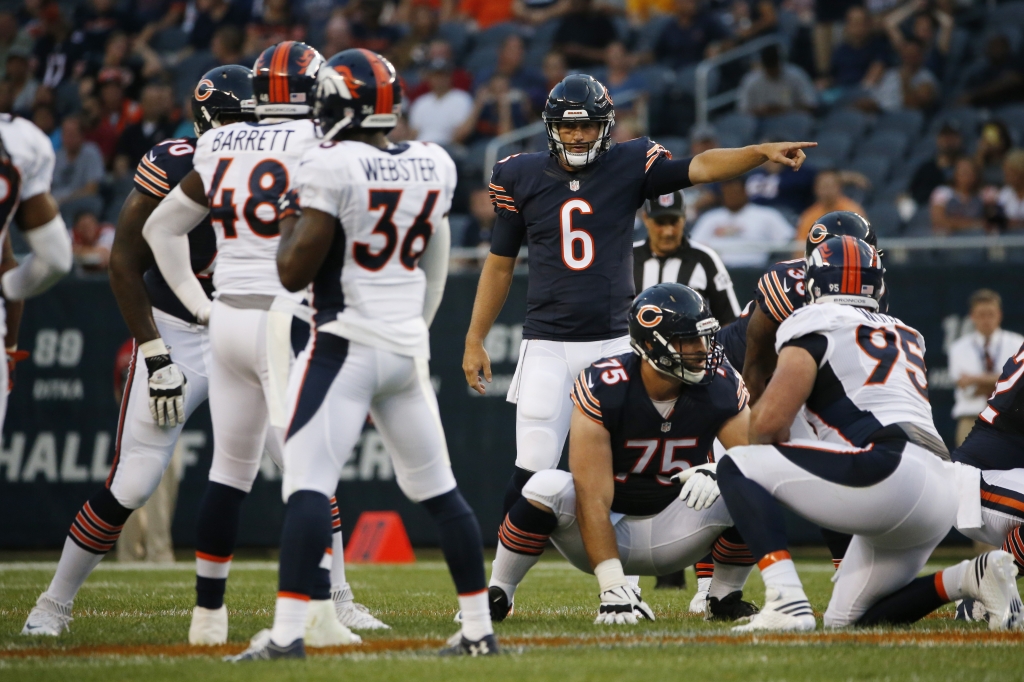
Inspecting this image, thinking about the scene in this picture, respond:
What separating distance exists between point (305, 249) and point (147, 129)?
413 inches

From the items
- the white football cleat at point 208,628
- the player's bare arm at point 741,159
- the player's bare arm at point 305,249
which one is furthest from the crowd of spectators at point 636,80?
the player's bare arm at point 305,249

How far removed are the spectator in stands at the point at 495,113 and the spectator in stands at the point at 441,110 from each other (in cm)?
12

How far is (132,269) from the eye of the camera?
5027 mm

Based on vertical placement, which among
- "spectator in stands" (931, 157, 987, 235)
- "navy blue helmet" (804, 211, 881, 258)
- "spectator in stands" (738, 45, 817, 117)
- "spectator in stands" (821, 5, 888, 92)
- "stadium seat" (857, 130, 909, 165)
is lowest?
"navy blue helmet" (804, 211, 881, 258)

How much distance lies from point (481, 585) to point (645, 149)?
2444 millimetres

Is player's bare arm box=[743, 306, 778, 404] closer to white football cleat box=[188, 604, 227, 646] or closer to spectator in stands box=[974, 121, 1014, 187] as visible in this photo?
white football cleat box=[188, 604, 227, 646]

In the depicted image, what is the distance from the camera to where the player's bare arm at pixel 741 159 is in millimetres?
5109

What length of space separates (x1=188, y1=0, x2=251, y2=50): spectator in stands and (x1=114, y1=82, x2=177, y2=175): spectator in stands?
1831 mm

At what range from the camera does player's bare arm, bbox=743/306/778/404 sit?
584 cm

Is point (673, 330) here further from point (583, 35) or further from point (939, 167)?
point (583, 35)

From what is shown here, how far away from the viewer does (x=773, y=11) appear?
1404cm

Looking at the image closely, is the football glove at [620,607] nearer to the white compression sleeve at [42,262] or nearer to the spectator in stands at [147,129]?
the white compression sleeve at [42,262]

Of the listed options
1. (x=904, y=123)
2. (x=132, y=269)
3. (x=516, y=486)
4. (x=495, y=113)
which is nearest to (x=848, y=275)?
(x=516, y=486)

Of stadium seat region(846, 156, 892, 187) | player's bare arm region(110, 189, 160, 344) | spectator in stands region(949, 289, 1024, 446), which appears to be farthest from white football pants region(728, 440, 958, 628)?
stadium seat region(846, 156, 892, 187)
